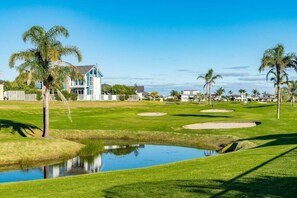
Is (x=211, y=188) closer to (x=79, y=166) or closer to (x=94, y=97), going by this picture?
(x=79, y=166)

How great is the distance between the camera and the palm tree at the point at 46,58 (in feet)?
109

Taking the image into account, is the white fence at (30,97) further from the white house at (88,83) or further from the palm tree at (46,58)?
the palm tree at (46,58)

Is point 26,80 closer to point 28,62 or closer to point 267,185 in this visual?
point 28,62

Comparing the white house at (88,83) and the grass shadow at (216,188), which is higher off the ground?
the white house at (88,83)

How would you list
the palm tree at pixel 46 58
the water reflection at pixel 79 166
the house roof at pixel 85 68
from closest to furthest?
the water reflection at pixel 79 166, the palm tree at pixel 46 58, the house roof at pixel 85 68

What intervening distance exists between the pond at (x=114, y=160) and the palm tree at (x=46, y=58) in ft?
21.9

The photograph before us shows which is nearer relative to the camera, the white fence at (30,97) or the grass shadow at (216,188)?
the grass shadow at (216,188)

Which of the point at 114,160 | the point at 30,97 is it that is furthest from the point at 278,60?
the point at 30,97

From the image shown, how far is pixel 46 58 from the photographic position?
33.4 m

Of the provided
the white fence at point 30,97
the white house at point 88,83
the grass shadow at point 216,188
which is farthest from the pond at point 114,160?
the white house at point 88,83

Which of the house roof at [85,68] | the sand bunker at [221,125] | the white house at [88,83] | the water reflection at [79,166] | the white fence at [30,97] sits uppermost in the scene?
the house roof at [85,68]

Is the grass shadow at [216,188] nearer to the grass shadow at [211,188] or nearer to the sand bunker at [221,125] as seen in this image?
the grass shadow at [211,188]

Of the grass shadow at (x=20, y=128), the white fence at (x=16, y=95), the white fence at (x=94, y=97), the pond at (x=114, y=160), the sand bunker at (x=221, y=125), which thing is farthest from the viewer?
the white fence at (x=94, y=97)

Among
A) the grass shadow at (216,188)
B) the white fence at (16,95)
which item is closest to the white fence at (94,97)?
the white fence at (16,95)
